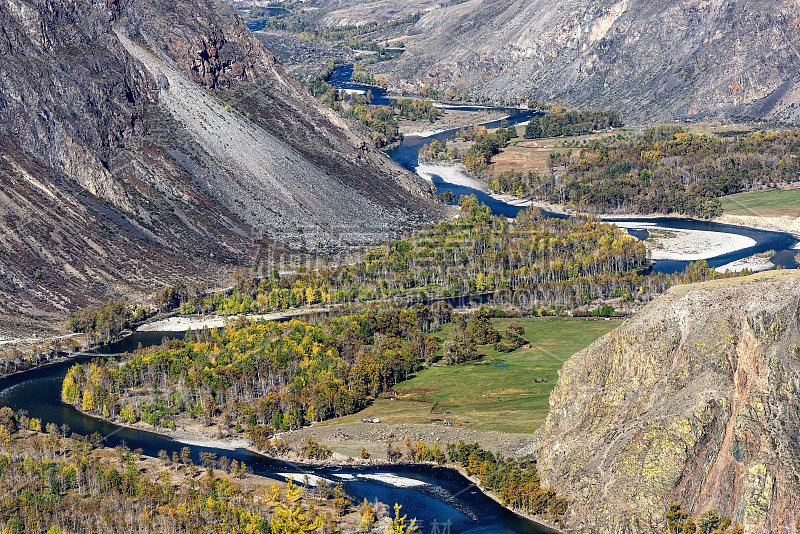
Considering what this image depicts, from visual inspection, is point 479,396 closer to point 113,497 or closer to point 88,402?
point 88,402

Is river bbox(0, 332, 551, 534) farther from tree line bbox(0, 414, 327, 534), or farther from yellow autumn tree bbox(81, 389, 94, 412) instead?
tree line bbox(0, 414, 327, 534)

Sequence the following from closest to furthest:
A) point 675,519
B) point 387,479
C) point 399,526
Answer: point 399,526 → point 675,519 → point 387,479

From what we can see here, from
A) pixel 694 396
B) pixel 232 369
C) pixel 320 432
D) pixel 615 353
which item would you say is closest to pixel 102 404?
pixel 232 369

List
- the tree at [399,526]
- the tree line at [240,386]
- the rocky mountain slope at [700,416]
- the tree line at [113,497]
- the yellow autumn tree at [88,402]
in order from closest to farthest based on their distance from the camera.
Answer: the tree at [399,526]
the rocky mountain slope at [700,416]
the tree line at [113,497]
the tree line at [240,386]
the yellow autumn tree at [88,402]

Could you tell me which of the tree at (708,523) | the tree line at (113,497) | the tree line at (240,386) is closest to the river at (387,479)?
the tree line at (240,386)

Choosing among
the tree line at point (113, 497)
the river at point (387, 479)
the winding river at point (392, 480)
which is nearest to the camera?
the tree line at point (113, 497)

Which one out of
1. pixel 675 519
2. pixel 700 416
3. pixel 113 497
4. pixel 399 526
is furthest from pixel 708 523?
pixel 113 497

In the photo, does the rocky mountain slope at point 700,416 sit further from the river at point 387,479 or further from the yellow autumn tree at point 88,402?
the yellow autumn tree at point 88,402
